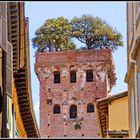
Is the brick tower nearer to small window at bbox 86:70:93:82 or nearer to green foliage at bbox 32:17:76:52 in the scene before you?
small window at bbox 86:70:93:82

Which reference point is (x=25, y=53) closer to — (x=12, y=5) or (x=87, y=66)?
(x=12, y=5)

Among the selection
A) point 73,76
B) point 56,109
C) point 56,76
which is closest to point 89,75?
point 73,76

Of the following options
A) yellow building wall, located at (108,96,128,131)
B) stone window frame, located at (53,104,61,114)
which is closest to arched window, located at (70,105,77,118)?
stone window frame, located at (53,104,61,114)

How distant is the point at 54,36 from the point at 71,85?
226 inches

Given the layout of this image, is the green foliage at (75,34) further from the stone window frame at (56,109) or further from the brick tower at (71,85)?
the stone window frame at (56,109)

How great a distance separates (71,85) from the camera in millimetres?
83688

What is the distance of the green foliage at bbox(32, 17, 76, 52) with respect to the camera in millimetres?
83438

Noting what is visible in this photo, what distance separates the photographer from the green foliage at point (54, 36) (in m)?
83.4

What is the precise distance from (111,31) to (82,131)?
11670 mm

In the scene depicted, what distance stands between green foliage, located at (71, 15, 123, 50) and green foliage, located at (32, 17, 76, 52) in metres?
1.03

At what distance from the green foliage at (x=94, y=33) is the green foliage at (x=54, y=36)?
1.03 m

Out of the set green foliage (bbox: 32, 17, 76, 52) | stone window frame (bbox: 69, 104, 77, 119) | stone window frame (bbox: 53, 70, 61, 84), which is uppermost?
green foliage (bbox: 32, 17, 76, 52)

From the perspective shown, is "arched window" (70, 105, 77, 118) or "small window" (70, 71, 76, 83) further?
"small window" (70, 71, 76, 83)

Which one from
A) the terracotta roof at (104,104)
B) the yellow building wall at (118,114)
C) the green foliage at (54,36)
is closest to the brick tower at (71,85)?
the green foliage at (54,36)
